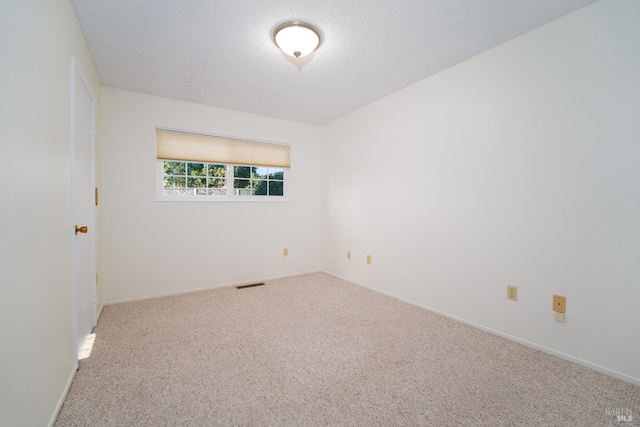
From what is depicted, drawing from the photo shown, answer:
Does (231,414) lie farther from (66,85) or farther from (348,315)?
(66,85)

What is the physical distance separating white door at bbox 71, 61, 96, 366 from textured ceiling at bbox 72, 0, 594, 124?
0.51 metres

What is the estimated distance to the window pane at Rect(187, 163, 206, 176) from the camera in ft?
11.6

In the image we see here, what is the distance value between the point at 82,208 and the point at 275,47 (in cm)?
199

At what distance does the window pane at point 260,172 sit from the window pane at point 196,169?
28.1 inches

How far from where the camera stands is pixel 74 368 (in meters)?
1.73

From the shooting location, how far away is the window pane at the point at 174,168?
342 centimetres

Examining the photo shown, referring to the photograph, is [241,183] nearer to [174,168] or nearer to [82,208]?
[174,168]

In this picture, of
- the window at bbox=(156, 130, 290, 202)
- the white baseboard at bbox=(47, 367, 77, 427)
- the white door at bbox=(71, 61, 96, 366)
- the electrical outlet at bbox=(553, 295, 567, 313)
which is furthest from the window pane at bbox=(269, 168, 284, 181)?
the electrical outlet at bbox=(553, 295, 567, 313)

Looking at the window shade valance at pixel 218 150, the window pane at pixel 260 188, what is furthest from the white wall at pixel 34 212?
the window pane at pixel 260 188

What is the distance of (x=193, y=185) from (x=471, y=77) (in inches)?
131

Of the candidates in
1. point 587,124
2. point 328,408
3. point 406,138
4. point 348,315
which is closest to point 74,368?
point 328,408

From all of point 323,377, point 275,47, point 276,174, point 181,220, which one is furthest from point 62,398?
point 276,174

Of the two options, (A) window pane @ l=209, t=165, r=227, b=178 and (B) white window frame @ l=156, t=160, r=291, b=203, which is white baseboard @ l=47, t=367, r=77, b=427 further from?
(A) window pane @ l=209, t=165, r=227, b=178

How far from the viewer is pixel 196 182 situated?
11.8 ft
